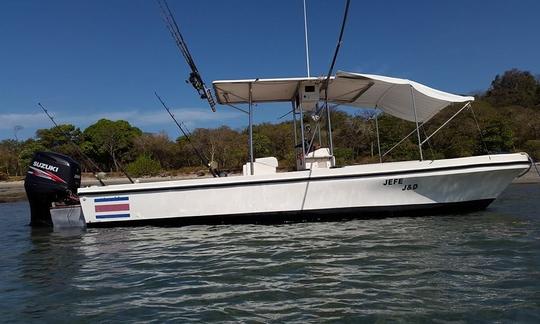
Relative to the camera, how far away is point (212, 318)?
3986 millimetres

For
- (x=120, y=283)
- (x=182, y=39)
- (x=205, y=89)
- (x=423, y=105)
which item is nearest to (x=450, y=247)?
(x=120, y=283)

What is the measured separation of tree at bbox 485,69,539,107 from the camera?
2186 inches

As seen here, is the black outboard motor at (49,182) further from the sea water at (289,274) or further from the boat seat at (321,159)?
the boat seat at (321,159)

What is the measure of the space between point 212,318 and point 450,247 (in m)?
3.90

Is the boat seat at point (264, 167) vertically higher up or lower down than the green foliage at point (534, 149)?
lower down

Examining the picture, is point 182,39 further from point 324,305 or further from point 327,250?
point 324,305

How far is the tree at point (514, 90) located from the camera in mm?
55522

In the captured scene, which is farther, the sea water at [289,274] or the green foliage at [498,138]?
the green foliage at [498,138]

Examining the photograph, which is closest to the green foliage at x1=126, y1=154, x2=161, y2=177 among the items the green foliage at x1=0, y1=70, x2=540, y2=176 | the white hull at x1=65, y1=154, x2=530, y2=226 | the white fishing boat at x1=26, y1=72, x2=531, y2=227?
the green foliage at x1=0, y1=70, x2=540, y2=176

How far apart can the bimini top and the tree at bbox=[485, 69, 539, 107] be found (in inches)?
1959

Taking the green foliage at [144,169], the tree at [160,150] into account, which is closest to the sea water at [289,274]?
the green foliage at [144,169]

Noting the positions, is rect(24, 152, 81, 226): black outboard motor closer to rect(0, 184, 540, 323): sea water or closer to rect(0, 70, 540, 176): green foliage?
rect(0, 184, 540, 323): sea water

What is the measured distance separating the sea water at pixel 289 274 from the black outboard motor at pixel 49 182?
5.28ft

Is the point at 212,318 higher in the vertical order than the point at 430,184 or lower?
lower
